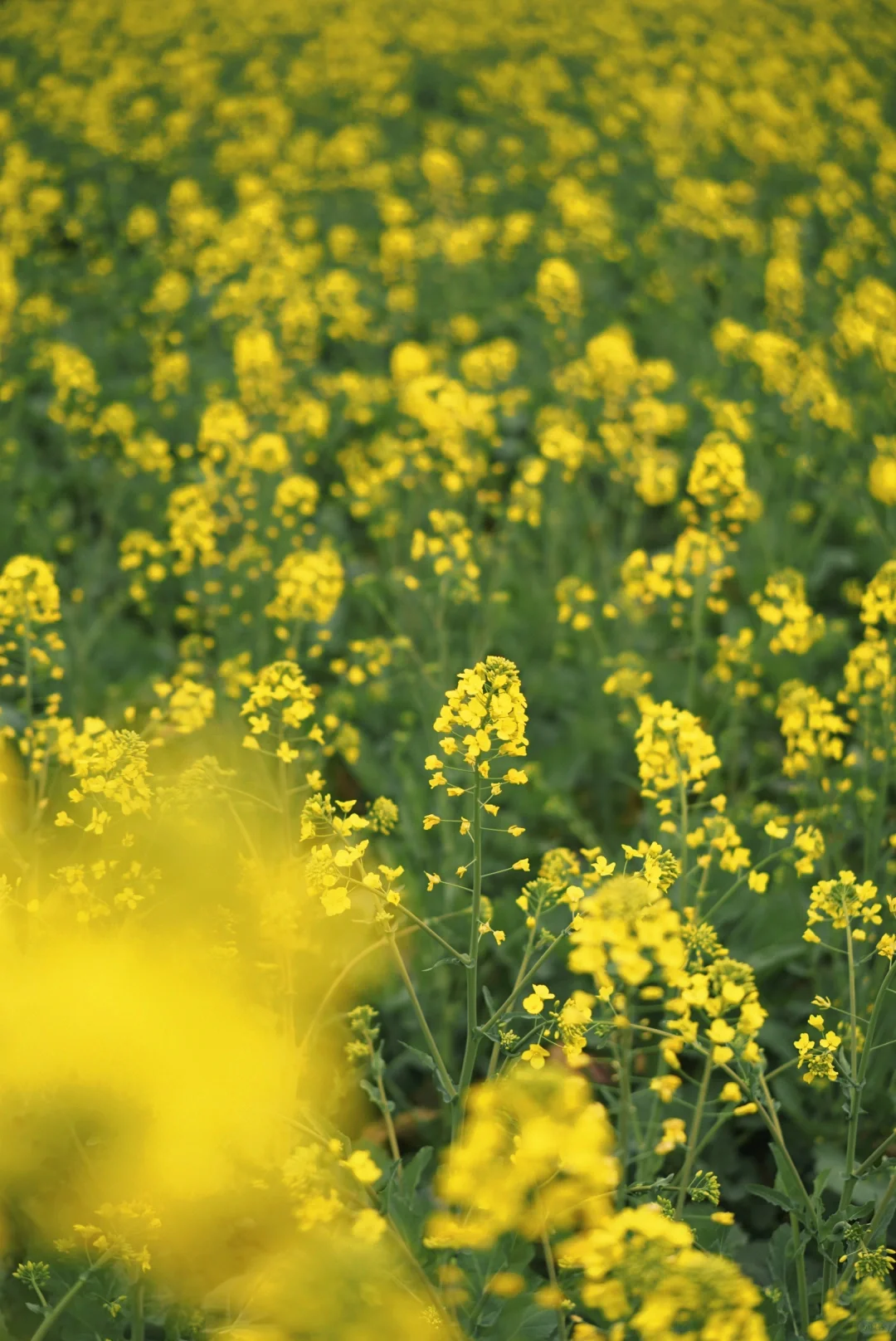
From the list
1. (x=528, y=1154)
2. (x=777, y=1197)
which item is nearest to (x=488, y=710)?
(x=528, y=1154)

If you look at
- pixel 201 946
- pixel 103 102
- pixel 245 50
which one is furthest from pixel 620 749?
pixel 245 50

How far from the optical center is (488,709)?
1.80 m

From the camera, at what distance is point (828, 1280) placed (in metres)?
1.94

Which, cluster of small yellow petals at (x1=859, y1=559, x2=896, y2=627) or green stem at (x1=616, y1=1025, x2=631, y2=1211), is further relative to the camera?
cluster of small yellow petals at (x1=859, y1=559, x2=896, y2=627)

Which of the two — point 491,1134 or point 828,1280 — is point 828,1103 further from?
point 491,1134

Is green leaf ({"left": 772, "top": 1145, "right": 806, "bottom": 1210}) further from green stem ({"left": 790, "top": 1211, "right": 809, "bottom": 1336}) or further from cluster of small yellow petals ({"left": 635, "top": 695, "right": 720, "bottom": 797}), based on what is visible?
cluster of small yellow petals ({"left": 635, "top": 695, "right": 720, "bottom": 797})

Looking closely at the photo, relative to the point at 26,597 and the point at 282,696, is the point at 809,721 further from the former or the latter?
the point at 26,597

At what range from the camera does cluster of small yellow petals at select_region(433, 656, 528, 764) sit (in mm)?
1777

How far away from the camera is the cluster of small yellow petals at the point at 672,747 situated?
2252 millimetres

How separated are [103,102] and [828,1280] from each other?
10.9 m

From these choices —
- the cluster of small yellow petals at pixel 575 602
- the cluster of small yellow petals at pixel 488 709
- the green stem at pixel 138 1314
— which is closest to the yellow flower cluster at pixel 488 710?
the cluster of small yellow petals at pixel 488 709

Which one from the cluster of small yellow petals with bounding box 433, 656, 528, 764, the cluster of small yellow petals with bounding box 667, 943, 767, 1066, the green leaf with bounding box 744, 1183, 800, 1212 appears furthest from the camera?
the green leaf with bounding box 744, 1183, 800, 1212

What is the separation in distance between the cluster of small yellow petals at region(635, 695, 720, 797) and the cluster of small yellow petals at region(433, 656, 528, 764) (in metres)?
0.53

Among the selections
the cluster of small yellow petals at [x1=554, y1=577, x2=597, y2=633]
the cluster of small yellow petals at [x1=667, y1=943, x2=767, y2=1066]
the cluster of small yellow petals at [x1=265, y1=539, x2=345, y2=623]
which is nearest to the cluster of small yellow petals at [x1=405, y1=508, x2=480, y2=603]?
the cluster of small yellow petals at [x1=265, y1=539, x2=345, y2=623]
